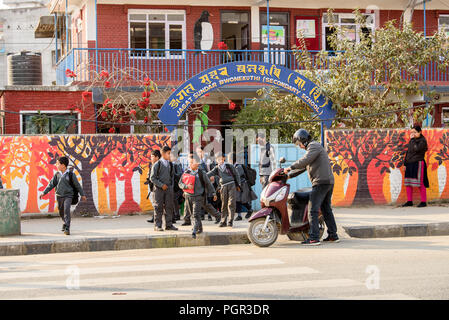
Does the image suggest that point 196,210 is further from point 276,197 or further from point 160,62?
point 160,62

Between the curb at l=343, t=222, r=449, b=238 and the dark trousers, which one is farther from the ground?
the dark trousers

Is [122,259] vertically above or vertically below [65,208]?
below

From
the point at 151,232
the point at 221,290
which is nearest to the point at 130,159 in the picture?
the point at 151,232

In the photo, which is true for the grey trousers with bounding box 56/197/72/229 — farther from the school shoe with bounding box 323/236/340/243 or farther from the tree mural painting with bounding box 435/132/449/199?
the tree mural painting with bounding box 435/132/449/199

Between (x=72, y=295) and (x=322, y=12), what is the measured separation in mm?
20192

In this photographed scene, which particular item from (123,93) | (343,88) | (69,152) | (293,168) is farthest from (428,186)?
(123,93)

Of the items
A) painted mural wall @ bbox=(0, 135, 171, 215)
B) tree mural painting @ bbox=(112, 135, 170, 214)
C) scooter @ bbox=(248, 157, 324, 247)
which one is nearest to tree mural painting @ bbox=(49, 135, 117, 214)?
painted mural wall @ bbox=(0, 135, 171, 215)

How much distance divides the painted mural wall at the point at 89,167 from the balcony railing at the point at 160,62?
6.65 metres

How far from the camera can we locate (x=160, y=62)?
78.9ft

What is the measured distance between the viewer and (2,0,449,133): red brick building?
23.5m

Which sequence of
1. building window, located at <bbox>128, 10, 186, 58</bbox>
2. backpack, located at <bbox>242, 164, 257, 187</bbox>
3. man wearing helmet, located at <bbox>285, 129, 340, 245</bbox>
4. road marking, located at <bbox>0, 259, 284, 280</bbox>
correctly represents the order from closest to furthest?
road marking, located at <bbox>0, 259, 284, 280</bbox>, man wearing helmet, located at <bbox>285, 129, 340, 245</bbox>, backpack, located at <bbox>242, 164, 257, 187</bbox>, building window, located at <bbox>128, 10, 186, 58</bbox>

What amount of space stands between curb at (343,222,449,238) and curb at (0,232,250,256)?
2.12m

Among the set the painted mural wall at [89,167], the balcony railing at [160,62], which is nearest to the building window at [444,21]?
the balcony railing at [160,62]

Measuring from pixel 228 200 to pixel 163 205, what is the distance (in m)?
1.35
